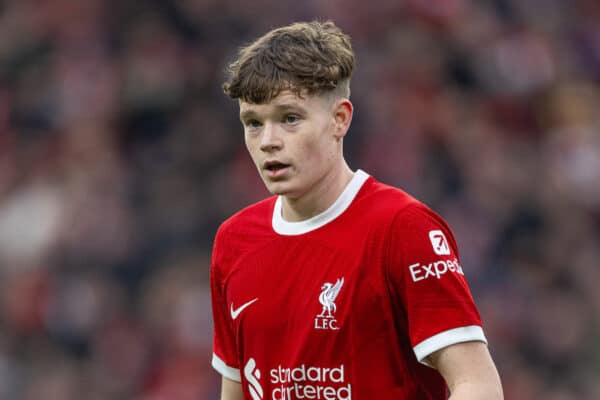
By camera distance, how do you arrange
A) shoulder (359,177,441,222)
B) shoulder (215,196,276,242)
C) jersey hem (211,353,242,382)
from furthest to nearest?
1. jersey hem (211,353,242,382)
2. shoulder (215,196,276,242)
3. shoulder (359,177,441,222)

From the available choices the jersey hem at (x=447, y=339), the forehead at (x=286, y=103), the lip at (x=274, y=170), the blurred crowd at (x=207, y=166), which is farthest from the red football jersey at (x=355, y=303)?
the blurred crowd at (x=207, y=166)

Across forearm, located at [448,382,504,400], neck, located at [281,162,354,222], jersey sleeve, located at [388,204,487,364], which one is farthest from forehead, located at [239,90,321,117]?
forearm, located at [448,382,504,400]

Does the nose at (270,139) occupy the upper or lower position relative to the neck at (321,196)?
upper

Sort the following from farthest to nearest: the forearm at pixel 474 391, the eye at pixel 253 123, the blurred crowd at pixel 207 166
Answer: the blurred crowd at pixel 207 166, the eye at pixel 253 123, the forearm at pixel 474 391

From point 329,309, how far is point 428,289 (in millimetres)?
336

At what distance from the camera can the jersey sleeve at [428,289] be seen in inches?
156

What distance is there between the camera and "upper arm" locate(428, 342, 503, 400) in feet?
12.8

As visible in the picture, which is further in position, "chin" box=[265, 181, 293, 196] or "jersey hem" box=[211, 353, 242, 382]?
"jersey hem" box=[211, 353, 242, 382]

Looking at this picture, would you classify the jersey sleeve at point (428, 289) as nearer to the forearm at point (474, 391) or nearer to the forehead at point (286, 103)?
the forearm at point (474, 391)

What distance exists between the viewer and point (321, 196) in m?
4.32

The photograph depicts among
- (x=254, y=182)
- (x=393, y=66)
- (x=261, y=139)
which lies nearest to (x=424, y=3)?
(x=393, y=66)

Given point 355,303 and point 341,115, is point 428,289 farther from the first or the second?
point 341,115

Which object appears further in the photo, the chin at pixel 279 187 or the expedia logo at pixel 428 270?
the chin at pixel 279 187

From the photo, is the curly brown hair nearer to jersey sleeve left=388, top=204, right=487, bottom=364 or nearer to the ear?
the ear
